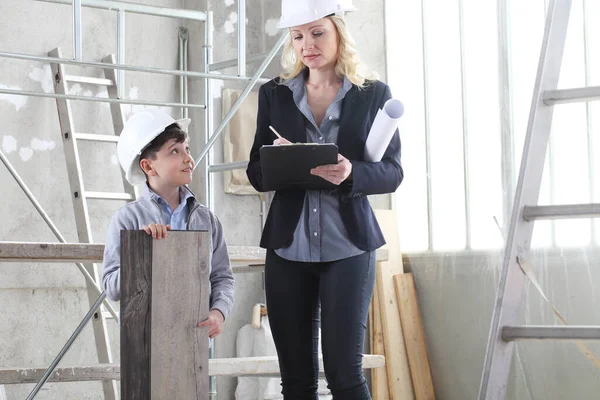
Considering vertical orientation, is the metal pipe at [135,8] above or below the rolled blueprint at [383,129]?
above

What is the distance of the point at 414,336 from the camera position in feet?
20.3

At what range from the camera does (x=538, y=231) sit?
17.8ft

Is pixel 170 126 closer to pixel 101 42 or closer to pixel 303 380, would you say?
pixel 303 380

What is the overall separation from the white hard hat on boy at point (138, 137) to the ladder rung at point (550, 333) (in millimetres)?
1212

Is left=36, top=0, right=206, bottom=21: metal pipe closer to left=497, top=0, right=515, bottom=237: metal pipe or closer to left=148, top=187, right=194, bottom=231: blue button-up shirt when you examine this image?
left=148, top=187, right=194, bottom=231: blue button-up shirt

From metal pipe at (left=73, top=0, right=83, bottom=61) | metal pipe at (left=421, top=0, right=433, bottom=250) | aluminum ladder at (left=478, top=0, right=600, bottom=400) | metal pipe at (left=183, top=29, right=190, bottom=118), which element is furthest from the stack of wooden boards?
aluminum ladder at (left=478, top=0, right=600, bottom=400)

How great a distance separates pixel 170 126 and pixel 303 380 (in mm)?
911

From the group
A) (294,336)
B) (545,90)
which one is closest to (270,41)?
(545,90)

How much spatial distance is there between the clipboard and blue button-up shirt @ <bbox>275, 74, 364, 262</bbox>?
89mm

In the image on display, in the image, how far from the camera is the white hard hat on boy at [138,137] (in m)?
2.90

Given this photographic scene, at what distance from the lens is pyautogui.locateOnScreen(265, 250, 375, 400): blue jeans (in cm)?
248

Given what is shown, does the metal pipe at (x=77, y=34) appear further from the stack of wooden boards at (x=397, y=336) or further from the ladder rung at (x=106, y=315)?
the stack of wooden boards at (x=397, y=336)

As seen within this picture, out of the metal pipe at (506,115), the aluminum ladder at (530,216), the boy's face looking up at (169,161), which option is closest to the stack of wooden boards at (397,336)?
the metal pipe at (506,115)

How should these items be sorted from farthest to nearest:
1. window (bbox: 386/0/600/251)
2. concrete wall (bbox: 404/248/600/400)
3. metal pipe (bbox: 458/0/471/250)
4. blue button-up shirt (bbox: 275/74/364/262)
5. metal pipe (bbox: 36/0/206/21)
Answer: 1. metal pipe (bbox: 458/0/471/250)
2. window (bbox: 386/0/600/251)
3. concrete wall (bbox: 404/248/600/400)
4. metal pipe (bbox: 36/0/206/21)
5. blue button-up shirt (bbox: 275/74/364/262)
